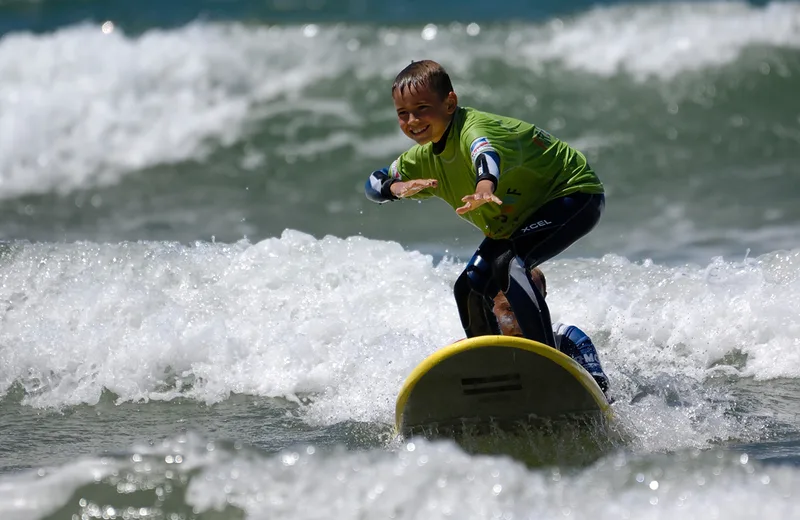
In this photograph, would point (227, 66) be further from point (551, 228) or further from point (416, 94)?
point (551, 228)

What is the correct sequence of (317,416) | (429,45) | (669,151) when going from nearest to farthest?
1. (317,416)
2. (669,151)
3. (429,45)

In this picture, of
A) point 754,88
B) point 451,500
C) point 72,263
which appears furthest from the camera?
point 754,88

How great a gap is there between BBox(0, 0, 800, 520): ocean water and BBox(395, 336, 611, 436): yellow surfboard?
0.17 metres

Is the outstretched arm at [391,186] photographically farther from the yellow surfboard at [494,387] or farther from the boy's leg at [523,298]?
the yellow surfboard at [494,387]

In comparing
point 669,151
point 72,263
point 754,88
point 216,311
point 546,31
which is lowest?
point 216,311

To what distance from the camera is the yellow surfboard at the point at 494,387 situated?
4.10 metres

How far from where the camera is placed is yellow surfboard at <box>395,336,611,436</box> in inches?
161

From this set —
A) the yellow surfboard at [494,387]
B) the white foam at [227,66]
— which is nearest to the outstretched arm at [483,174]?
the yellow surfboard at [494,387]

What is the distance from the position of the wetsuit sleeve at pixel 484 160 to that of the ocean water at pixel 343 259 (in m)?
Answer: 1.02

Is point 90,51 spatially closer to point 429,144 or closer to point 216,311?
point 216,311

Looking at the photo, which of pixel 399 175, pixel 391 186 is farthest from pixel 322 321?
pixel 391 186

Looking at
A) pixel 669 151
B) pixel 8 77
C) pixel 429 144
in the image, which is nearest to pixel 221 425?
pixel 429 144

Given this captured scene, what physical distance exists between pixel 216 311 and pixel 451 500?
3156 mm

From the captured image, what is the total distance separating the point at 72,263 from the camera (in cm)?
693
